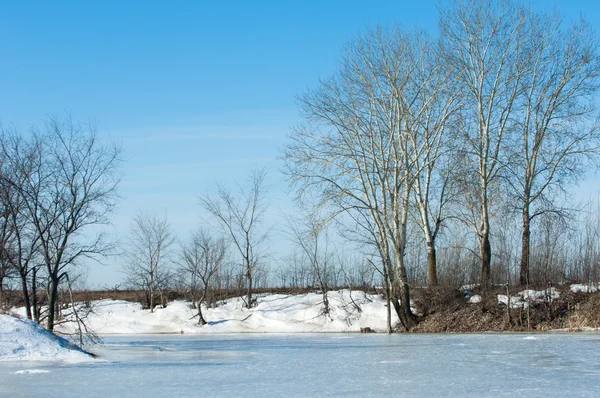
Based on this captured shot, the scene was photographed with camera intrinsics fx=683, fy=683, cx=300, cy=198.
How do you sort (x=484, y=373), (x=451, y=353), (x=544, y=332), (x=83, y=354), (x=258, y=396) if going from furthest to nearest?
(x=544, y=332), (x=451, y=353), (x=83, y=354), (x=484, y=373), (x=258, y=396)

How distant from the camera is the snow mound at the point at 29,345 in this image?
15.0 m

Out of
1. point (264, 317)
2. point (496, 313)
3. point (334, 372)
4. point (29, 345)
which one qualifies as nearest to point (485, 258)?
point (496, 313)

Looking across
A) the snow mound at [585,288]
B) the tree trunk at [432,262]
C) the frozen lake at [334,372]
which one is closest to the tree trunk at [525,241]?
the snow mound at [585,288]

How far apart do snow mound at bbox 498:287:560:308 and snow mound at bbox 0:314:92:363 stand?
17.4 metres

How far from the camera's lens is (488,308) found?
27.6 m

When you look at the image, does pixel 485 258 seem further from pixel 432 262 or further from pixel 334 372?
pixel 334 372

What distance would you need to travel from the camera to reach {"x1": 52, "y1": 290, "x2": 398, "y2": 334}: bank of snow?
102 feet

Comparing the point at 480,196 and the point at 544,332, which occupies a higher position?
the point at 480,196

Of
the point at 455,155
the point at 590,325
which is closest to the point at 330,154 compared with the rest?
the point at 455,155

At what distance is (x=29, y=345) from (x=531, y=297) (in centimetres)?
1924

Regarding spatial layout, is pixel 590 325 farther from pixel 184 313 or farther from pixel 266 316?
pixel 184 313

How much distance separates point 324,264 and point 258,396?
24825 mm

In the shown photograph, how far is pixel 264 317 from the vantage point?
3431 cm

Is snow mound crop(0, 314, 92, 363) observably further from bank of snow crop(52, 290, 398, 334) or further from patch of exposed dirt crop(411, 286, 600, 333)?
patch of exposed dirt crop(411, 286, 600, 333)
